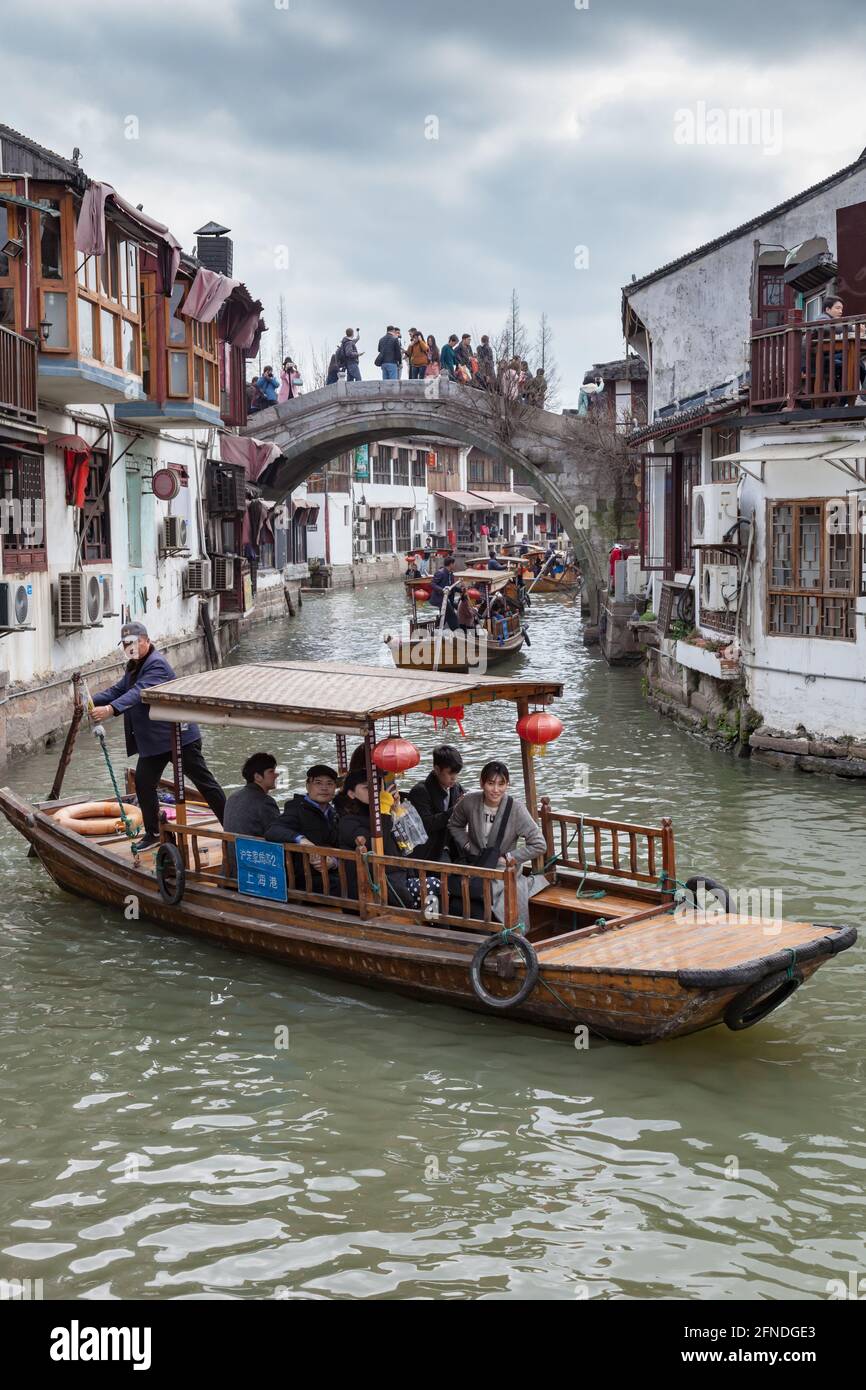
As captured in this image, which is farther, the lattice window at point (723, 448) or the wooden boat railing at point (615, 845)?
the lattice window at point (723, 448)

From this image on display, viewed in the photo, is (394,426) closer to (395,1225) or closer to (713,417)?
(713,417)

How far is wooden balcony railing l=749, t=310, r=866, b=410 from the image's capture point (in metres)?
12.6

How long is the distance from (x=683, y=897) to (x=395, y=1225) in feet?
9.60

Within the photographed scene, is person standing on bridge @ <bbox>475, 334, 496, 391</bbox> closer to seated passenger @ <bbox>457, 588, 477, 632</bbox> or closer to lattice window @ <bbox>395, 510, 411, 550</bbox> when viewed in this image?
seated passenger @ <bbox>457, 588, 477, 632</bbox>

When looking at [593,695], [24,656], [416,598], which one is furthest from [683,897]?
[416,598]

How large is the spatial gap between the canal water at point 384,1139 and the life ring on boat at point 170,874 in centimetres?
35

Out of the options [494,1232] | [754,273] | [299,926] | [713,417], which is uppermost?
[754,273]

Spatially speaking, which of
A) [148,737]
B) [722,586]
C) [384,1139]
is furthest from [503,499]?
[384,1139]

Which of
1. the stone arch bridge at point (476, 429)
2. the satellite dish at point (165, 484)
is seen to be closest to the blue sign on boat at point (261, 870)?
the satellite dish at point (165, 484)

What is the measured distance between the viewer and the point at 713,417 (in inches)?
621

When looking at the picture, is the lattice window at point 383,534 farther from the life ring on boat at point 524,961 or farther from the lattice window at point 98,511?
the life ring on boat at point 524,961

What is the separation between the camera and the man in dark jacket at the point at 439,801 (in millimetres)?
7910

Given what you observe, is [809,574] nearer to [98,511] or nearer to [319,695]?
[319,695]

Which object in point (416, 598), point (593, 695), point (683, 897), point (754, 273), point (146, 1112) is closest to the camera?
point (146, 1112)
